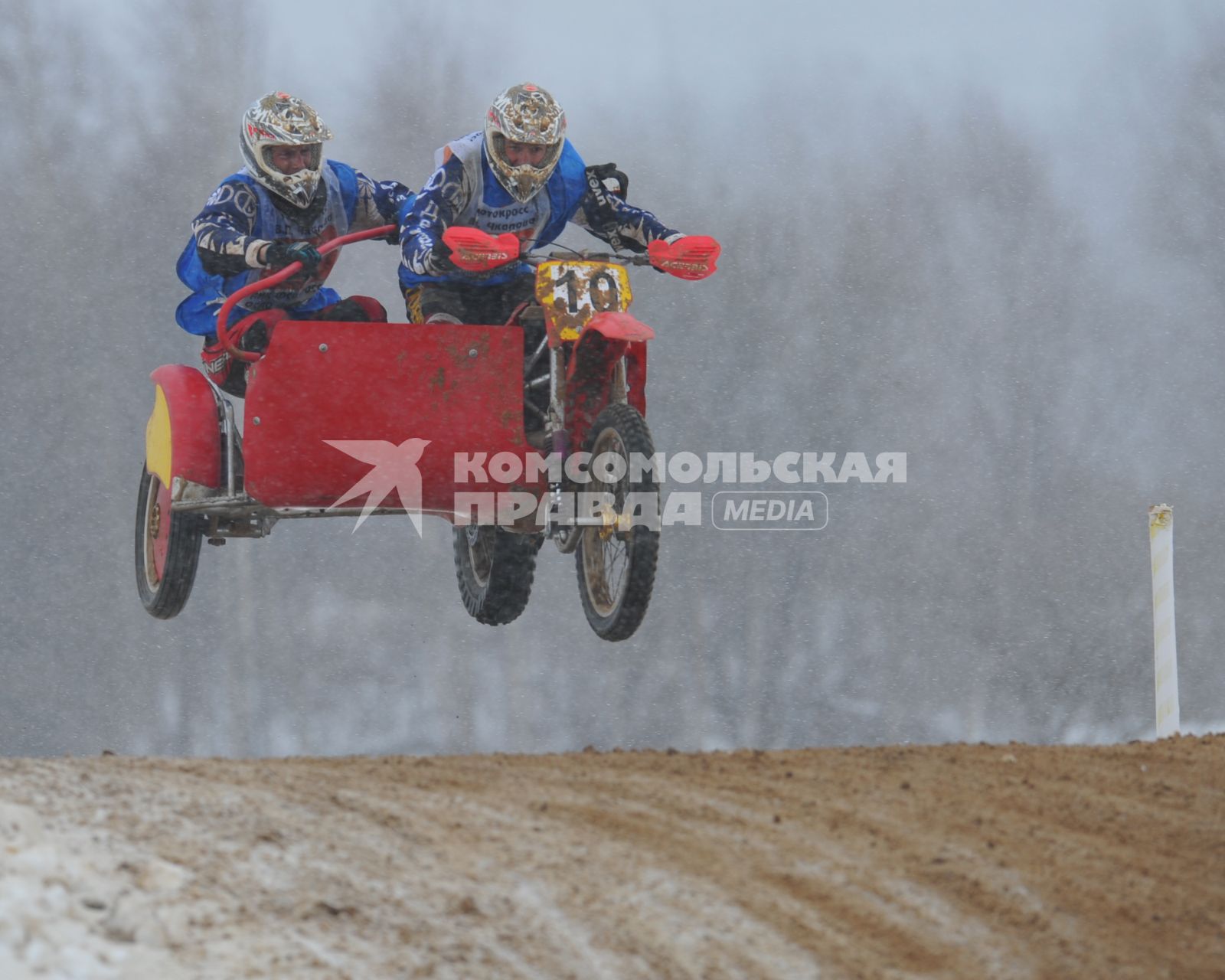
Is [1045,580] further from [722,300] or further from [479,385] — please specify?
[479,385]

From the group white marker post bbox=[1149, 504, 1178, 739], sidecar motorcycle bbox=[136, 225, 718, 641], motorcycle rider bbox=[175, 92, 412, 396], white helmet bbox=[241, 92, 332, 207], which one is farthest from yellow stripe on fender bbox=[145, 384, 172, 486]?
white marker post bbox=[1149, 504, 1178, 739]

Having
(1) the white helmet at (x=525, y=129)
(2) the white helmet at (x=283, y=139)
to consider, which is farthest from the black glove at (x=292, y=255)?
(1) the white helmet at (x=525, y=129)

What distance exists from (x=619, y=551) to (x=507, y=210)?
2.02m

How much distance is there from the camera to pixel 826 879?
15.9 ft

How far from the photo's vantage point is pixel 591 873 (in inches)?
183

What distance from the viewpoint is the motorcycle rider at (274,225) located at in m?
7.89

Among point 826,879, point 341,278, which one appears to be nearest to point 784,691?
point 341,278

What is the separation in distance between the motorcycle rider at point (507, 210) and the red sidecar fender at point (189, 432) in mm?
1147

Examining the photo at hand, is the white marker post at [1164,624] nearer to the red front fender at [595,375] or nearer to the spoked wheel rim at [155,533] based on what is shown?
the red front fender at [595,375]

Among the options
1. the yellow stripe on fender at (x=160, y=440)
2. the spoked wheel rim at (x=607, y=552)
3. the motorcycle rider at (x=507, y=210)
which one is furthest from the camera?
the yellow stripe on fender at (x=160, y=440)

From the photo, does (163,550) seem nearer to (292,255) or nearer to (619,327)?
(292,255)

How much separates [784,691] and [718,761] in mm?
25265

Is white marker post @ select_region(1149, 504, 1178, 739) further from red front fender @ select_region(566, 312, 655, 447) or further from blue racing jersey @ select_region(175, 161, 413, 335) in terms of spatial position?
blue racing jersey @ select_region(175, 161, 413, 335)

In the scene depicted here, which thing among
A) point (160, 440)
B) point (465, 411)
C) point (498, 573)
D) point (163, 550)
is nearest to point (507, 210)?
point (465, 411)
